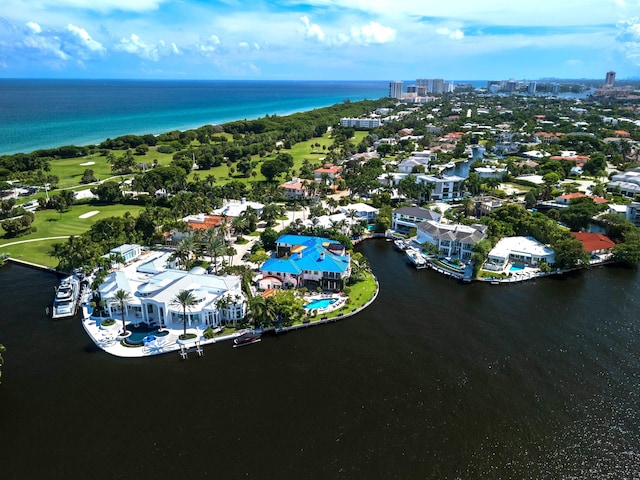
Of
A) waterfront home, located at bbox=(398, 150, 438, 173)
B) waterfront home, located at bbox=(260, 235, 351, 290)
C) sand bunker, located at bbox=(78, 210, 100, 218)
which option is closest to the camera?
waterfront home, located at bbox=(260, 235, 351, 290)

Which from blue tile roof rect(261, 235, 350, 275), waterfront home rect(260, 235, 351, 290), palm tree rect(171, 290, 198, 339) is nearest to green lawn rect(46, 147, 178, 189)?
blue tile roof rect(261, 235, 350, 275)

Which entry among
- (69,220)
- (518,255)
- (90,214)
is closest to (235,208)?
(90,214)

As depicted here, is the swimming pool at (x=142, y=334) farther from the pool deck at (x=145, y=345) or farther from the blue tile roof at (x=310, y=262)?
the blue tile roof at (x=310, y=262)

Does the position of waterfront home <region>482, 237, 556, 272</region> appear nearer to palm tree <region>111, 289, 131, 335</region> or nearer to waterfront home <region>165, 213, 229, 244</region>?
waterfront home <region>165, 213, 229, 244</region>

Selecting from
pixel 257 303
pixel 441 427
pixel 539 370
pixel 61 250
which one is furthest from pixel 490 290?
pixel 61 250

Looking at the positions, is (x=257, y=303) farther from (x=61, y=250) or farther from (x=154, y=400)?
(x=61, y=250)

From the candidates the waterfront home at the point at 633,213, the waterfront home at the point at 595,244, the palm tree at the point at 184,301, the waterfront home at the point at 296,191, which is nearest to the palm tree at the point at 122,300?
the palm tree at the point at 184,301

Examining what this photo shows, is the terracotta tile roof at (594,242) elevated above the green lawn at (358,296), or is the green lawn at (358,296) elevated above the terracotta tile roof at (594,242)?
the terracotta tile roof at (594,242)
